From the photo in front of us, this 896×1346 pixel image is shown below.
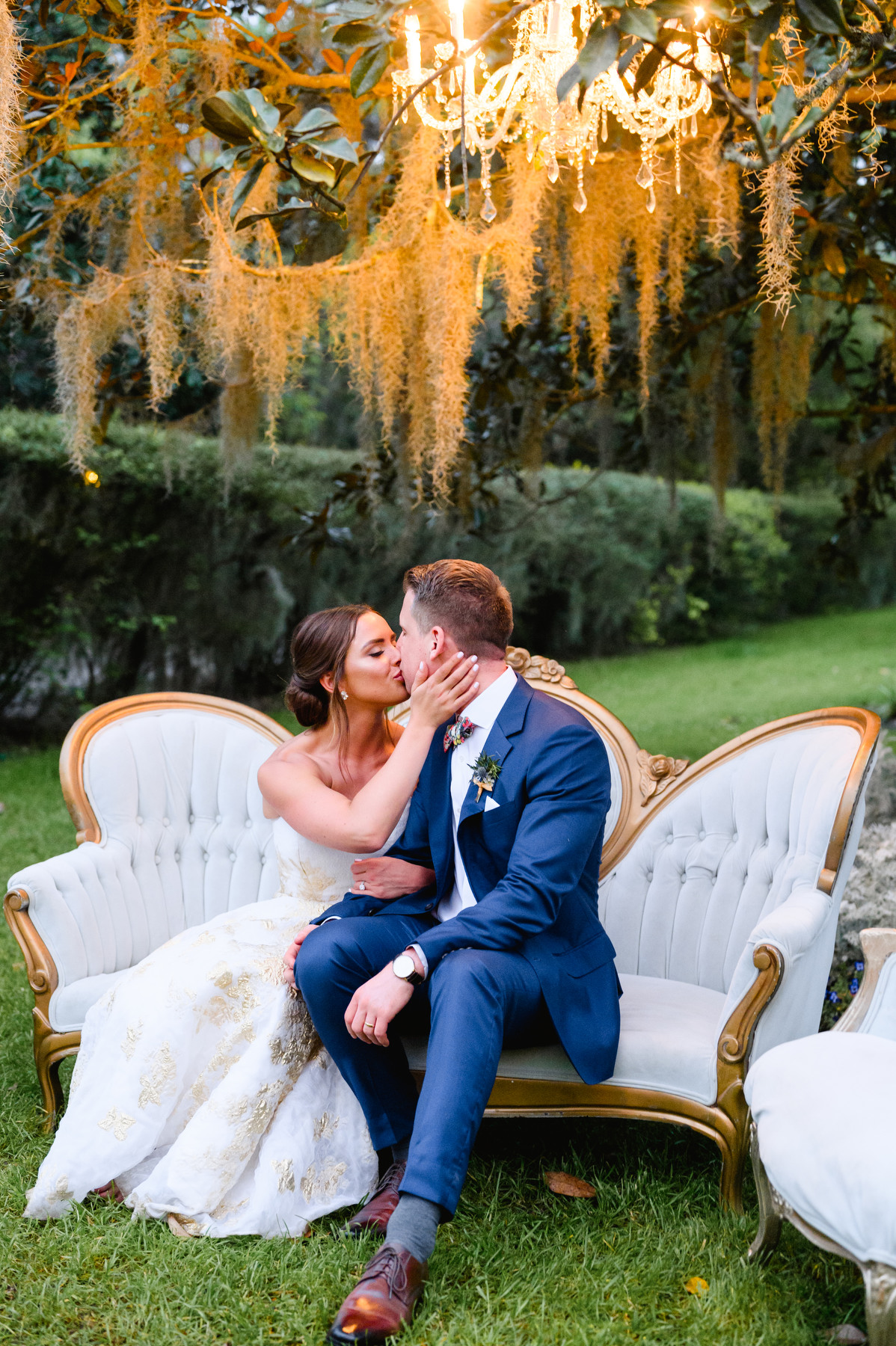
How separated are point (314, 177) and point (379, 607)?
6090mm

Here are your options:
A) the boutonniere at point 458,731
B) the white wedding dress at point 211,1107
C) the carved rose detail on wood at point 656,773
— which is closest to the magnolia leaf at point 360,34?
the boutonniere at point 458,731

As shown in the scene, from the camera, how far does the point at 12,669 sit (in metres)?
7.80

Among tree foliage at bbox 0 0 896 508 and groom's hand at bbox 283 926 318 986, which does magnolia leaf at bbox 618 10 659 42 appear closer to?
tree foliage at bbox 0 0 896 508

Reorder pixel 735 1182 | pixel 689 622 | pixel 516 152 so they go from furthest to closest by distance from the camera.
A: pixel 689 622 < pixel 516 152 < pixel 735 1182

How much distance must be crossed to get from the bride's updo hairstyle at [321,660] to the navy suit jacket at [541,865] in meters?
0.35

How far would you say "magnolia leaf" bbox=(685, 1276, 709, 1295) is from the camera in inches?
77.3

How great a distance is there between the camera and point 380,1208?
7.22ft

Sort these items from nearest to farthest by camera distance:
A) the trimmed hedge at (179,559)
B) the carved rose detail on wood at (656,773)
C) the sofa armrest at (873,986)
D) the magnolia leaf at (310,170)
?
1. the sofa armrest at (873,986)
2. the magnolia leaf at (310,170)
3. the carved rose detail on wood at (656,773)
4. the trimmed hedge at (179,559)

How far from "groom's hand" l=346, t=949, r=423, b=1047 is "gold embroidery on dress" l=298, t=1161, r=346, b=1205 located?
36cm

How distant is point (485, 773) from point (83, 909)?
43.6 inches

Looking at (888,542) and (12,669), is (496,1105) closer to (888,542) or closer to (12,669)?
(12,669)

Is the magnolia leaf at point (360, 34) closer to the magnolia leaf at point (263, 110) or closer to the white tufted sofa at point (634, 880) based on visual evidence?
the magnolia leaf at point (263, 110)

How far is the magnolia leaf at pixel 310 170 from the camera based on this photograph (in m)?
2.53

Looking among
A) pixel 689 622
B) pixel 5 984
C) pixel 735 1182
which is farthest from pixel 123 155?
pixel 689 622
